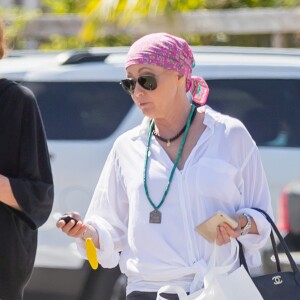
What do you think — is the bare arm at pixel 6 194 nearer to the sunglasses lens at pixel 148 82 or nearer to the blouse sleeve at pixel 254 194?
the sunglasses lens at pixel 148 82

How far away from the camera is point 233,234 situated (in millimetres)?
3990

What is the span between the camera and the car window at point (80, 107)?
23.3ft

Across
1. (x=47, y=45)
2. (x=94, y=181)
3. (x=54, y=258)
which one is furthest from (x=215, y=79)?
(x=47, y=45)

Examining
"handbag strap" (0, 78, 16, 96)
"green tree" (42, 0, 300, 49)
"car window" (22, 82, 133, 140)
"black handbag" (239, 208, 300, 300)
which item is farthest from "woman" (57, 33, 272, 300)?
"green tree" (42, 0, 300, 49)

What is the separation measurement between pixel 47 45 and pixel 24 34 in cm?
127

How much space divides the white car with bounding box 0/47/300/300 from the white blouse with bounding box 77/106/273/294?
252 cm

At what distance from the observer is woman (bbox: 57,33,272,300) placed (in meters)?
4.09

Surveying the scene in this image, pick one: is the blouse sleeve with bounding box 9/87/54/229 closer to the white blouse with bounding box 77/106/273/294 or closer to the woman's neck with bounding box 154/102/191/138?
the white blouse with bounding box 77/106/273/294

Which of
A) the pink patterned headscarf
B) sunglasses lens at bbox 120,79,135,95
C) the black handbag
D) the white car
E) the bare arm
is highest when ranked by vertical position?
the pink patterned headscarf

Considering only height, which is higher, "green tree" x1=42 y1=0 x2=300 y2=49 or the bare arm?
the bare arm

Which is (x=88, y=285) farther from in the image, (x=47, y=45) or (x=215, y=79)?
(x=47, y=45)

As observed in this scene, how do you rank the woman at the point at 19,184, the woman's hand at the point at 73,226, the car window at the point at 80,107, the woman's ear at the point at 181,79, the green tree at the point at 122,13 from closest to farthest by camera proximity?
the woman's hand at the point at 73,226 → the woman at the point at 19,184 → the woman's ear at the point at 181,79 → the car window at the point at 80,107 → the green tree at the point at 122,13

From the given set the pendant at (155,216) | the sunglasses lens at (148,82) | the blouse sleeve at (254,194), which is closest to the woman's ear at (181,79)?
the sunglasses lens at (148,82)

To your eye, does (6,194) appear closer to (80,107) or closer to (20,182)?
(20,182)
